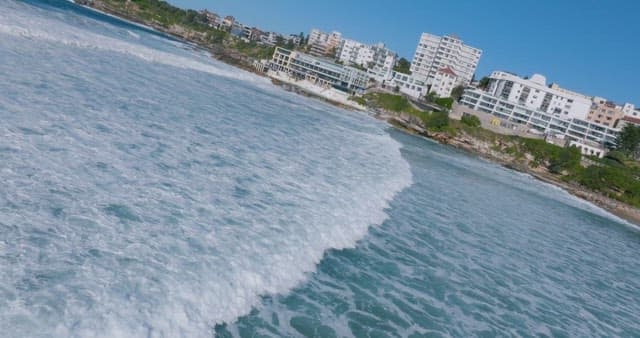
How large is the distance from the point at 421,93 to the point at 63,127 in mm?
103349

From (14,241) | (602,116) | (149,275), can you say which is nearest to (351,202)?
(149,275)

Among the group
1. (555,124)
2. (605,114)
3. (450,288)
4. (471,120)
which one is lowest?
(450,288)

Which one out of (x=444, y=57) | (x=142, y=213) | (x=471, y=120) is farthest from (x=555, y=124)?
(x=142, y=213)

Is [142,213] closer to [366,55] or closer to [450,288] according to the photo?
[450,288]

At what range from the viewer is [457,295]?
8359 mm

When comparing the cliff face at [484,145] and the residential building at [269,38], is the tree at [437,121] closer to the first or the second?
the cliff face at [484,145]

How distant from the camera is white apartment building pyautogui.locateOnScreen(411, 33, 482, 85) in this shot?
124312mm

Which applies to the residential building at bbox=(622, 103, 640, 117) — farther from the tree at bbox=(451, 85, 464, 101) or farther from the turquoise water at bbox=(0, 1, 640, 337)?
the turquoise water at bbox=(0, 1, 640, 337)

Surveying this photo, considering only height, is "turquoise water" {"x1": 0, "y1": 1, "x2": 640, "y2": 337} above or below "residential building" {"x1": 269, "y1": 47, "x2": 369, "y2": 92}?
below

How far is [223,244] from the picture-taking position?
6594 mm

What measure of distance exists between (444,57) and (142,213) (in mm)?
127718

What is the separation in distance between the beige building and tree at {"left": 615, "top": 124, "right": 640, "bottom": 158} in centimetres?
2142

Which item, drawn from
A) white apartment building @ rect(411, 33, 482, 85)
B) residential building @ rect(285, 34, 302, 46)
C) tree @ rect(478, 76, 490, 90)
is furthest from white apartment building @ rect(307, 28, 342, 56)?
tree @ rect(478, 76, 490, 90)

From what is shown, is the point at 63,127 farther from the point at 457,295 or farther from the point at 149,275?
the point at 457,295
